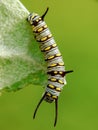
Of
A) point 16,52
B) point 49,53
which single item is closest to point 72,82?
point 49,53

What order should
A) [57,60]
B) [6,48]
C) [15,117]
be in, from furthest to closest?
1. [15,117]
2. [57,60]
3. [6,48]

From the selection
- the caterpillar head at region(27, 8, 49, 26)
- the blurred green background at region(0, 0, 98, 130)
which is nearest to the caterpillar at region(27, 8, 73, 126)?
the caterpillar head at region(27, 8, 49, 26)

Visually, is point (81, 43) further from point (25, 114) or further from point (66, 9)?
point (25, 114)

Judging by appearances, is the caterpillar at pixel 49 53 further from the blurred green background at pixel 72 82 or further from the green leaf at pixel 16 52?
the blurred green background at pixel 72 82

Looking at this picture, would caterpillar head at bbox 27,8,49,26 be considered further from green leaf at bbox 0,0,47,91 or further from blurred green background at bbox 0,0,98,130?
blurred green background at bbox 0,0,98,130

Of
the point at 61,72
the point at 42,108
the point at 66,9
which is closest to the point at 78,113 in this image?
the point at 42,108

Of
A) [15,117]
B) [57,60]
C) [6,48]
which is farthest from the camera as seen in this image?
[15,117]

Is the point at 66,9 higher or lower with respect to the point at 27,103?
higher
